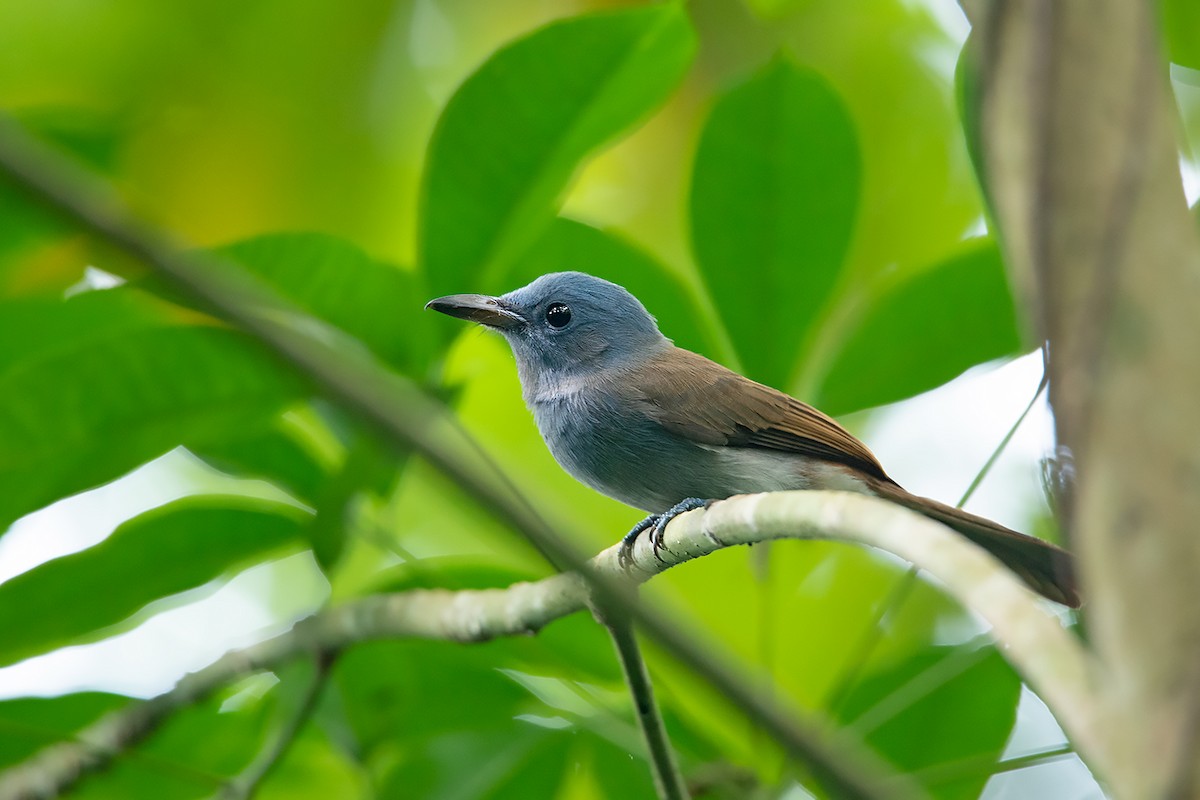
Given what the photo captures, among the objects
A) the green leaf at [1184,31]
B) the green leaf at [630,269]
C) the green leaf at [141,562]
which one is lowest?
the green leaf at [141,562]

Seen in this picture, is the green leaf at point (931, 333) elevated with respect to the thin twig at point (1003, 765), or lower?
elevated

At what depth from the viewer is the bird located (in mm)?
2312

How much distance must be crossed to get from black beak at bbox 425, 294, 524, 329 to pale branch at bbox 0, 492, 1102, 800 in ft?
1.73

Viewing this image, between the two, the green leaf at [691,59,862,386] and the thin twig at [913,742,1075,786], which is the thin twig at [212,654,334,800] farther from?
the thin twig at [913,742,1075,786]

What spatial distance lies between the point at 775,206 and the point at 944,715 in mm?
1278

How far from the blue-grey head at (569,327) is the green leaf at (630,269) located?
0.11 meters

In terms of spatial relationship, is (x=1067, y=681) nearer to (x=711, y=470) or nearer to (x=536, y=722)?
(x=711, y=470)

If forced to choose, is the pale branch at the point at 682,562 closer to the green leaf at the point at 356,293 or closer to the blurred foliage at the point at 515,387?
the blurred foliage at the point at 515,387

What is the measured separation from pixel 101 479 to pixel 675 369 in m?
1.18

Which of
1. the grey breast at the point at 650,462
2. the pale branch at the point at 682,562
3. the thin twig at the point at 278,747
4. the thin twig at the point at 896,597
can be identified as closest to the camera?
the pale branch at the point at 682,562

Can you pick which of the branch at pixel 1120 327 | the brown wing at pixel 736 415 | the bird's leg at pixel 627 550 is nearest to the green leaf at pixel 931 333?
the brown wing at pixel 736 415

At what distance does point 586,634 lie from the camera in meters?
2.59

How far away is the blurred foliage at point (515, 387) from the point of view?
2107mm

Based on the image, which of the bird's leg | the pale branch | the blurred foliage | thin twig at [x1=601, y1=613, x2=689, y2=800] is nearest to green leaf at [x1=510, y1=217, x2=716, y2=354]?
the blurred foliage
